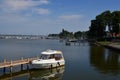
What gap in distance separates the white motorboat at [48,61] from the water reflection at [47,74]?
1033 millimetres

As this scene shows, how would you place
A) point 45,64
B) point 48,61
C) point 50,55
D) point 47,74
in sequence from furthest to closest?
1. point 50,55
2. point 48,61
3. point 45,64
4. point 47,74

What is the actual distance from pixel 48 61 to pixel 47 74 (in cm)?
412

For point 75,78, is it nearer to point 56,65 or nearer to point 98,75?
point 98,75

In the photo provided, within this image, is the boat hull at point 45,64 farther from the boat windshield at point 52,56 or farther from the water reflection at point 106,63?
the water reflection at point 106,63

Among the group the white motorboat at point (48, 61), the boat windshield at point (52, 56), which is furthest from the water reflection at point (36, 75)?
the boat windshield at point (52, 56)

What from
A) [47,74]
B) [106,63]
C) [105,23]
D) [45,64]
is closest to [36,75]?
[47,74]

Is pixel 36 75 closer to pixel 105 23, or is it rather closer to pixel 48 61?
pixel 48 61

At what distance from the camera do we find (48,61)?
155 feet

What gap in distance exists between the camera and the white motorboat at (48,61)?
4572cm

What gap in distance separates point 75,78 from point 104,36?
147 m

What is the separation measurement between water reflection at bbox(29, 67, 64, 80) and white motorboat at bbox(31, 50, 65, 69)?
1.03m

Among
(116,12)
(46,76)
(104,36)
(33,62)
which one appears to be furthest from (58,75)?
(104,36)

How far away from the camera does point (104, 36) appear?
604 feet

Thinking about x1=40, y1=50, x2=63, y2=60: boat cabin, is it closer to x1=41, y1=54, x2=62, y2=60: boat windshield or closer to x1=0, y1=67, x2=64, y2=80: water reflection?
x1=41, y1=54, x2=62, y2=60: boat windshield
